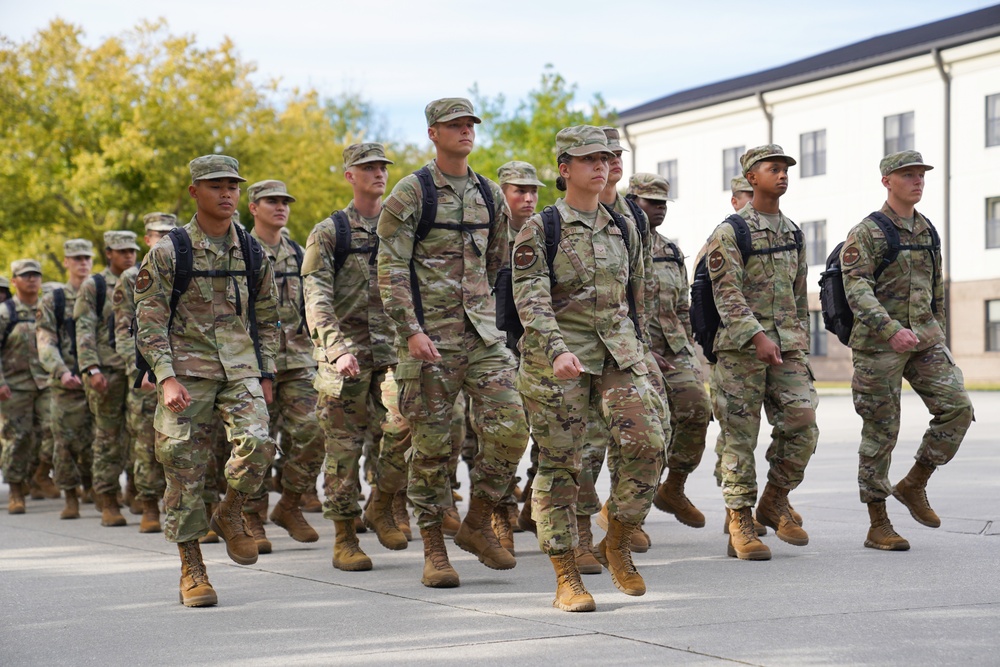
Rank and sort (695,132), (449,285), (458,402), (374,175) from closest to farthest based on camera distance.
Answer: (449,285), (458,402), (374,175), (695,132)

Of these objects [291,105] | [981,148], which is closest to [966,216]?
[981,148]

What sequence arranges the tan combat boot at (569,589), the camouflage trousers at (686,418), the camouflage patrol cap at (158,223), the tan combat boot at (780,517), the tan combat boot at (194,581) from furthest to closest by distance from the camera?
1. the camouflage patrol cap at (158,223)
2. the camouflage trousers at (686,418)
3. the tan combat boot at (780,517)
4. the tan combat boot at (194,581)
5. the tan combat boot at (569,589)

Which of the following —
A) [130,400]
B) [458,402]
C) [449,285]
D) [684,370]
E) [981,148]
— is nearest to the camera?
[449,285]

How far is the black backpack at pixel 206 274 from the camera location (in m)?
7.51

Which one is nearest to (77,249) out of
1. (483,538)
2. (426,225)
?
A: (426,225)

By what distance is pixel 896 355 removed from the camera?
8594mm

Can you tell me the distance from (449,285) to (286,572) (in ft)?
7.18

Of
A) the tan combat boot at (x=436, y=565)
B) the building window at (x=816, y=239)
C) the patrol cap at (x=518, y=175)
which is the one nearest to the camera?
the tan combat boot at (x=436, y=565)

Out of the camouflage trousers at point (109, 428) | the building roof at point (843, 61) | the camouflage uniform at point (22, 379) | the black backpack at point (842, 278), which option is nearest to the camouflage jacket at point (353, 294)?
the black backpack at point (842, 278)

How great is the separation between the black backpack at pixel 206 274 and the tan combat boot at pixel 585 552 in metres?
2.17

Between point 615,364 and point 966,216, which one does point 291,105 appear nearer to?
point 966,216

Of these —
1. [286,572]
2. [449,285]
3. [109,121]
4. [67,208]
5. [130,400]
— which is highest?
[109,121]

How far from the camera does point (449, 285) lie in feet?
25.3

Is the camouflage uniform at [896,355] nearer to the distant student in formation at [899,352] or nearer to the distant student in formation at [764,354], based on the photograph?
the distant student in formation at [899,352]
